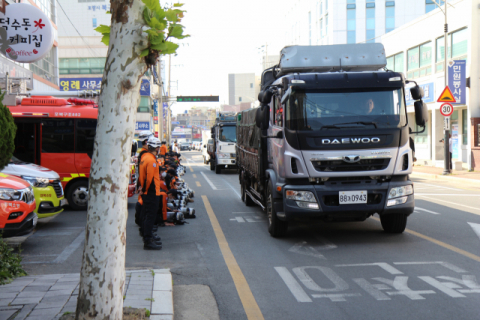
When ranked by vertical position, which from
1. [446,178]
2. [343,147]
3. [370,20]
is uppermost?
[370,20]

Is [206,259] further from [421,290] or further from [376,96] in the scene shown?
[376,96]

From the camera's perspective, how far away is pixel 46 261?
749cm

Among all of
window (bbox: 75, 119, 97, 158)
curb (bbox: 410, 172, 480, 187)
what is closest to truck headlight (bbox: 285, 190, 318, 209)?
window (bbox: 75, 119, 97, 158)

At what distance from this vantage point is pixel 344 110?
824cm

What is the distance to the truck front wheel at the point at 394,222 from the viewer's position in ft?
29.3

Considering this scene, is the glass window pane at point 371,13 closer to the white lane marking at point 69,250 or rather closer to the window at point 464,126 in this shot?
the window at point 464,126

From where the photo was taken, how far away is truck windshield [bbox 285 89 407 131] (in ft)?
26.8

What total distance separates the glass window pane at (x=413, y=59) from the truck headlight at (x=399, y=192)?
82.6 feet

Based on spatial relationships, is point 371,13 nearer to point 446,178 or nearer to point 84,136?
point 446,178

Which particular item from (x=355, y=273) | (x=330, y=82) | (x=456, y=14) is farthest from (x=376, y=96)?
(x=456, y=14)

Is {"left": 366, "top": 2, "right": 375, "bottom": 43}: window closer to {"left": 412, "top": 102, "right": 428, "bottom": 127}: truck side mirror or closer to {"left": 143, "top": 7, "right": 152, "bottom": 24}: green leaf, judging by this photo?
{"left": 412, "top": 102, "right": 428, "bottom": 127}: truck side mirror

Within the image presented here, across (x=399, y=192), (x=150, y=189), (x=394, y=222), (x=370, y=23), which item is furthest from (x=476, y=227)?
(x=370, y=23)

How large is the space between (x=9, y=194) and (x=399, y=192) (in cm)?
615

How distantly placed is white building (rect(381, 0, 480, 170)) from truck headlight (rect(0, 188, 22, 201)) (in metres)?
21.9
